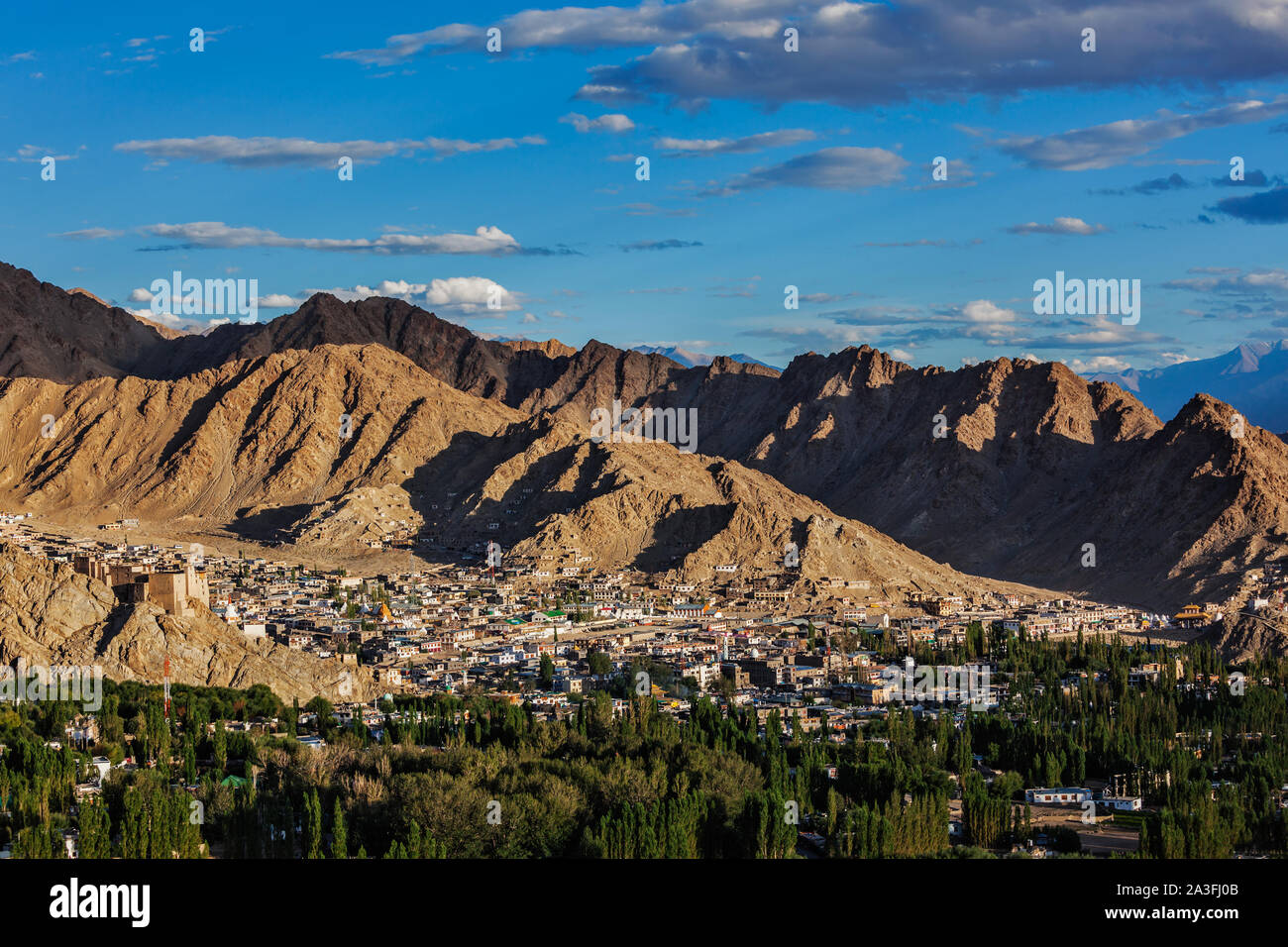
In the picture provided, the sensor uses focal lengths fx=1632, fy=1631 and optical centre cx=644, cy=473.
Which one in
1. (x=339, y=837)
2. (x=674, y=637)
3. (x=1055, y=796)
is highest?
(x=674, y=637)

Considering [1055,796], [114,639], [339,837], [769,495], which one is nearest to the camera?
[339,837]

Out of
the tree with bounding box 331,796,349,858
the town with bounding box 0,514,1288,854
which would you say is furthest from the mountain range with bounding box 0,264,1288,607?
the tree with bounding box 331,796,349,858

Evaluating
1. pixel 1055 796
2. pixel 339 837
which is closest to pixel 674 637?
pixel 1055 796

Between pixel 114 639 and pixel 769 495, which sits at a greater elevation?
pixel 769 495

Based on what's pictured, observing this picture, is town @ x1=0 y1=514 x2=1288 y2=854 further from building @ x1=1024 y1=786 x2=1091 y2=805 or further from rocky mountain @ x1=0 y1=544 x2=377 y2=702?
rocky mountain @ x1=0 y1=544 x2=377 y2=702

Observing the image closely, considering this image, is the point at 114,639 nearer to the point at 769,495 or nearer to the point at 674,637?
the point at 674,637

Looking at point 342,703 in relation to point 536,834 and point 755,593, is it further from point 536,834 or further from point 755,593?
point 755,593

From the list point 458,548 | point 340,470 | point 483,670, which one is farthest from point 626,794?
point 340,470

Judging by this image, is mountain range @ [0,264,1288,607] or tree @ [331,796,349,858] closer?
tree @ [331,796,349,858]

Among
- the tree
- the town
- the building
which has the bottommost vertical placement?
the building
